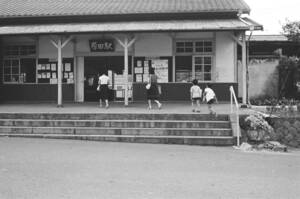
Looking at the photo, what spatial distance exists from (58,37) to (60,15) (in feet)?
6.87

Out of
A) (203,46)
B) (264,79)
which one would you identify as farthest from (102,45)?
(264,79)

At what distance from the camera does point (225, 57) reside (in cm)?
1875

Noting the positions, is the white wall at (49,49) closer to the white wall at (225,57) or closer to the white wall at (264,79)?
the white wall at (225,57)

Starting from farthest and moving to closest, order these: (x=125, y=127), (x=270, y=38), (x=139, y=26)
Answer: (x=270, y=38) → (x=139, y=26) → (x=125, y=127)

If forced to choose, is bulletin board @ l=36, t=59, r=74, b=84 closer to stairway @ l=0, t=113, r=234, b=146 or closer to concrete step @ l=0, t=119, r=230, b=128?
stairway @ l=0, t=113, r=234, b=146

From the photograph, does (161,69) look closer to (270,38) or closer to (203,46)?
(203,46)

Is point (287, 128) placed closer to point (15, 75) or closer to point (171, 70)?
point (171, 70)

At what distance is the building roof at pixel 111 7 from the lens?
19.0 m

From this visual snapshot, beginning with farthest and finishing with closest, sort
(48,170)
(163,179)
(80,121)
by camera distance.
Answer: (80,121)
(48,170)
(163,179)

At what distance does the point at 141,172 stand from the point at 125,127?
5095mm

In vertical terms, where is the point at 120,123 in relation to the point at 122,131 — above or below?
above

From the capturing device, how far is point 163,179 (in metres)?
7.47

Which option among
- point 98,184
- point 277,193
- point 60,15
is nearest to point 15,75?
point 60,15

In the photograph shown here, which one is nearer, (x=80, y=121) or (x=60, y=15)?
(x=80, y=121)
